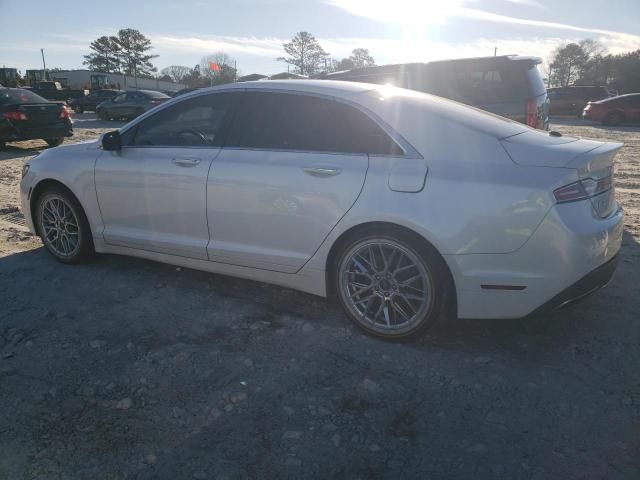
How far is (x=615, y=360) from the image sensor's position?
2.93m

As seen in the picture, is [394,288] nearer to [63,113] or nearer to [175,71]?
[63,113]

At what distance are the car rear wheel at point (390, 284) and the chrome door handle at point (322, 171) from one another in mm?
441

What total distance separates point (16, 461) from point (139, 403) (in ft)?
1.85

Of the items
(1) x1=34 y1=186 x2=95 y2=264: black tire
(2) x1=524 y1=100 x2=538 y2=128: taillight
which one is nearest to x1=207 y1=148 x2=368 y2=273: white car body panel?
(1) x1=34 y1=186 x2=95 y2=264: black tire

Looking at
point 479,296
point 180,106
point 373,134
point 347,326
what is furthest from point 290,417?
point 180,106

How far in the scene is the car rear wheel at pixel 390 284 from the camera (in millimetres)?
2955

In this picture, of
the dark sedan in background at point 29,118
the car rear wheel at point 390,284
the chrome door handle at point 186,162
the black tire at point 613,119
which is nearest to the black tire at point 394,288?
the car rear wheel at point 390,284

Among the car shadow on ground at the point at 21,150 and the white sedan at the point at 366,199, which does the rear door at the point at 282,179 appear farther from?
the car shadow on ground at the point at 21,150

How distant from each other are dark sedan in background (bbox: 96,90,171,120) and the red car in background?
18141 millimetres

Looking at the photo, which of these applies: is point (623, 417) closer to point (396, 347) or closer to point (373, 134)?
point (396, 347)

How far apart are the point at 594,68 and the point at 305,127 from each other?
193ft

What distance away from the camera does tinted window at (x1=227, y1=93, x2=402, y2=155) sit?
318 centimetres

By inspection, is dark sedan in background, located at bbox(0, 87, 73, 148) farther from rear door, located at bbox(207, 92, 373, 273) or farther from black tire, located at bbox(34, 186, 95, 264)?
rear door, located at bbox(207, 92, 373, 273)

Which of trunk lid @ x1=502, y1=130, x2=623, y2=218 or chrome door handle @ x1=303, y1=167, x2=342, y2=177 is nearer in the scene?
trunk lid @ x1=502, y1=130, x2=623, y2=218
